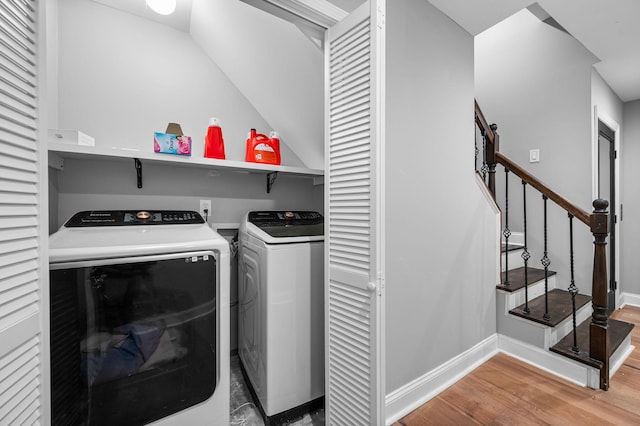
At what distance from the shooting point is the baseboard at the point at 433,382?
1530 millimetres

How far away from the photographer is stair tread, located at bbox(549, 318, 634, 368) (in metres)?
1.82

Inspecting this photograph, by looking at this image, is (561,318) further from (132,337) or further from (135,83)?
(135,83)

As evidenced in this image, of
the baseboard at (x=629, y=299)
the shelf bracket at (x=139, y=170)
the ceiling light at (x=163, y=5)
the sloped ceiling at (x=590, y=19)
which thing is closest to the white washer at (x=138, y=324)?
the shelf bracket at (x=139, y=170)

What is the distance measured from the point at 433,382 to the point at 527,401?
543mm

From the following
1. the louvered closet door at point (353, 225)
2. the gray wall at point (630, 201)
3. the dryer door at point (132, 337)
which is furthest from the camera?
the gray wall at point (630, 201)

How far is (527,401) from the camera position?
5.42 feet

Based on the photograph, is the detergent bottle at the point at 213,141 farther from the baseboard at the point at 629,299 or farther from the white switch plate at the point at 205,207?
the baseboard at the point at 629,299

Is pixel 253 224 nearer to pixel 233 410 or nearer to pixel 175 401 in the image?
pixel 175 401

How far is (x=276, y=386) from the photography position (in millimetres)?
1462

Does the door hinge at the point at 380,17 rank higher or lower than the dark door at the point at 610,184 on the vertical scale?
higher

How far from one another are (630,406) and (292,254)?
2144 mm

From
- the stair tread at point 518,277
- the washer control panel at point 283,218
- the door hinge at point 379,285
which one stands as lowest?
the stair tread at point 518,277

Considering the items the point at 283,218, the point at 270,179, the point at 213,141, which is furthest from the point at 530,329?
the point at 213,141

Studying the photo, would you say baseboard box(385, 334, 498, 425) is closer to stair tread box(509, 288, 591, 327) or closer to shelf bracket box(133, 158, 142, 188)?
stair tread box(509, 288, 591, 327)
